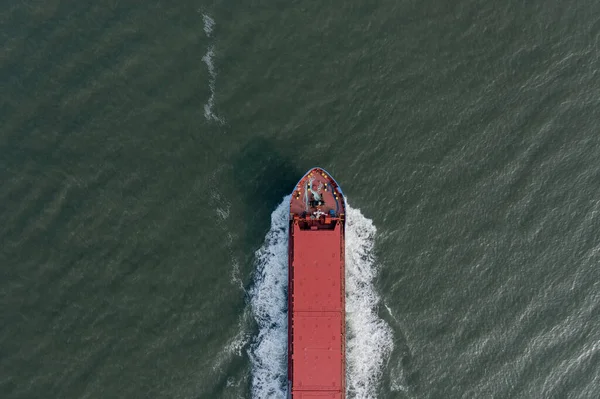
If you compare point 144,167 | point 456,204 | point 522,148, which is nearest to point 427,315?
point 456,204

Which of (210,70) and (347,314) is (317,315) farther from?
(210,70)

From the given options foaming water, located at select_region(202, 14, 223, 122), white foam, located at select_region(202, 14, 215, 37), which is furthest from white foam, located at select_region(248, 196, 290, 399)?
white foam, located at select_region(202, 14, 215, 37)

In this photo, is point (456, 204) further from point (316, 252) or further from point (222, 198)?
point (222, 198)

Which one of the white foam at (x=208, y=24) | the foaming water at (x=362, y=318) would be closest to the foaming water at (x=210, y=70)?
the white foam at (x=208, y=24)

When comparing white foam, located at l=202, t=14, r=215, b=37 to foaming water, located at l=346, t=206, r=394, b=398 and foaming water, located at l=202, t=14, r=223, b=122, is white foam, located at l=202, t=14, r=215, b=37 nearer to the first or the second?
foaming water, located at l=202, t=14, r=223, b=122

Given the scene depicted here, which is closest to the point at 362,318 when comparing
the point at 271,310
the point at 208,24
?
the point at 271,310

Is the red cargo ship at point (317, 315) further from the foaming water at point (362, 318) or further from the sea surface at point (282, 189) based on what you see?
the sea surface at point (282, 189)
